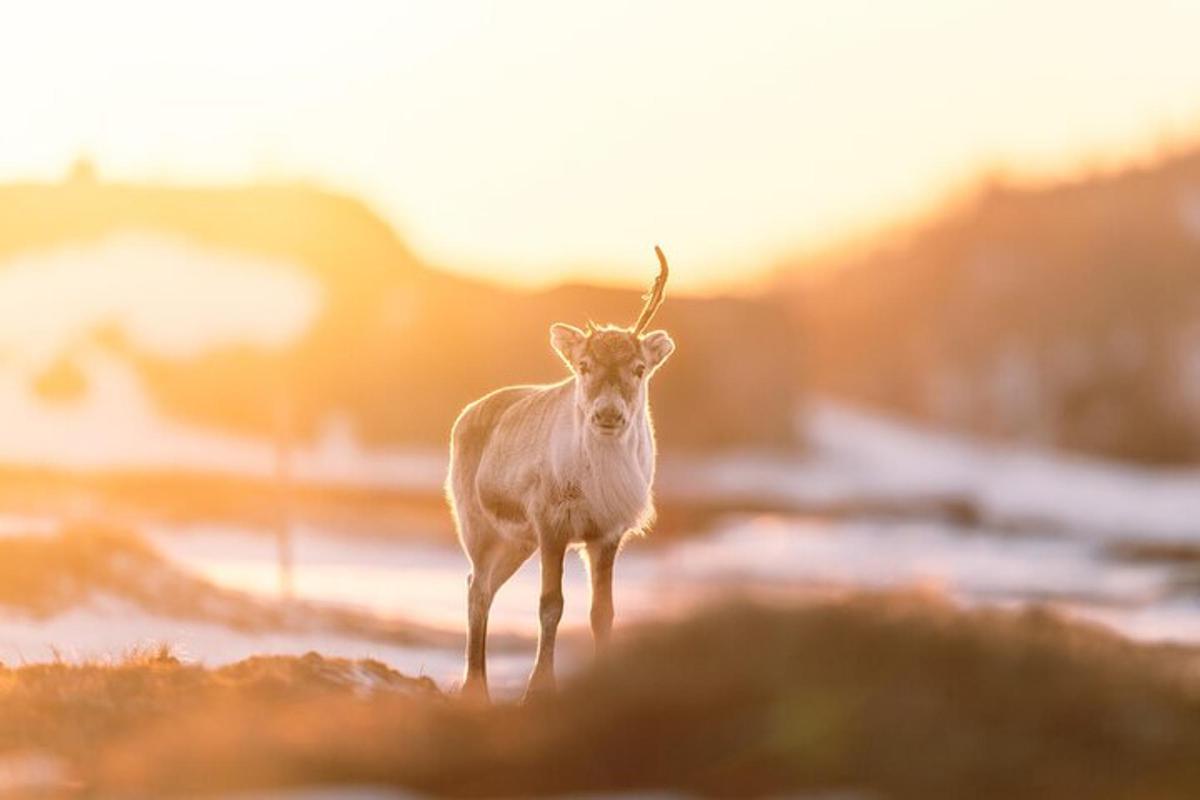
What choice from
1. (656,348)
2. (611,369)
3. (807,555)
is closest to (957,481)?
(807,555)

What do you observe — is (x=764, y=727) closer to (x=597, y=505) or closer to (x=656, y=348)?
(x=597, y=505)

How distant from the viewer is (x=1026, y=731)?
1091cm

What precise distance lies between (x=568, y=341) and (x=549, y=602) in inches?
74.7

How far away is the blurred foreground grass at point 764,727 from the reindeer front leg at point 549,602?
7.28ft

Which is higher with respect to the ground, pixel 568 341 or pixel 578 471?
pixel 568 341

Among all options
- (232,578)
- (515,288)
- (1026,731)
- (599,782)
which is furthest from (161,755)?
(515,288)

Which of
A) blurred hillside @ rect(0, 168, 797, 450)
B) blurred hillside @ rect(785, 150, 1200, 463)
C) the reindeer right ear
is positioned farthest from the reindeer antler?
blurred hillside @ rect(785, 150, 1200, 463)

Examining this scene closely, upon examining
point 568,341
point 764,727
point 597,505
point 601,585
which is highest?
point 568,341

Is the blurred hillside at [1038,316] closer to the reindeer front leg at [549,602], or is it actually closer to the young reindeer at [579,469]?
the young reindeer at [579,469]

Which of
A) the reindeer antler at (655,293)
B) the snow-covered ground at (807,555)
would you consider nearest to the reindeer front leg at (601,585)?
the snow-covered ground at (807,555)

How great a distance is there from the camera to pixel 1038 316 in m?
108

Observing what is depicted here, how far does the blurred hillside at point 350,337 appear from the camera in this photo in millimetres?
74312

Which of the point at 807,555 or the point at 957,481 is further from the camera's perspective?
the point at 957,481

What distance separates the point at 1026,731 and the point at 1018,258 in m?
104
